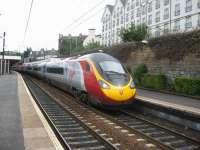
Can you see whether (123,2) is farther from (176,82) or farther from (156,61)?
(176,82)

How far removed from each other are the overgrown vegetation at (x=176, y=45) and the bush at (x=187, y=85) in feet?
6.71

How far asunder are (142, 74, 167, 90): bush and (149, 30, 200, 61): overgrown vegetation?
1.59 m

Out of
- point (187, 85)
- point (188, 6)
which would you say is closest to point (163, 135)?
point (187, 85)

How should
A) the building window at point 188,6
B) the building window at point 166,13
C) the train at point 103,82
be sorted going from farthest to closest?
the building window at point 166,13 < the building window at point 188,6 < the train at point 103,82

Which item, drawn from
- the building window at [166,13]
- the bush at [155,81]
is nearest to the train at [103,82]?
the bush at [155,81]

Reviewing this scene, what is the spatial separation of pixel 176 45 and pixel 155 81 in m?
2.92

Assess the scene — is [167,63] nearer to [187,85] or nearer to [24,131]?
[187,85]

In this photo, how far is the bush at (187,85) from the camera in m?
17.2

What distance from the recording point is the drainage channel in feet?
28.0

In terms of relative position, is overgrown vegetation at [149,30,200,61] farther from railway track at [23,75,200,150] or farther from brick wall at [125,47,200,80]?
railway track at [23,75,200,150]

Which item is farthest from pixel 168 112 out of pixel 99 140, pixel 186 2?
pixel 186 2

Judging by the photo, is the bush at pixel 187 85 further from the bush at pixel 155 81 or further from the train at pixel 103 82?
the train at pixel 103 82

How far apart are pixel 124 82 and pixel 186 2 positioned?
39.0m

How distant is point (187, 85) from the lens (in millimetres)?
17859
